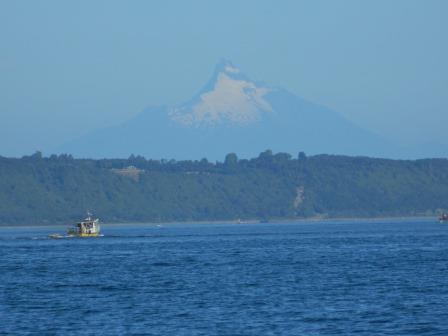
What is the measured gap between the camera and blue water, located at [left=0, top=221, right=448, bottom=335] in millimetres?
61500

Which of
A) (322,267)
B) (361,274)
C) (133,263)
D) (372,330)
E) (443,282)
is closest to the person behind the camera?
(372,330)

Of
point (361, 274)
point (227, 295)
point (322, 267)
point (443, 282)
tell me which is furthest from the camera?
point (322, 267)

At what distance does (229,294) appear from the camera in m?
76.4

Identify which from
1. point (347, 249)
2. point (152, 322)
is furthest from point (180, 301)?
point (347, 249)

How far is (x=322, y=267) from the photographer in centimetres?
10050

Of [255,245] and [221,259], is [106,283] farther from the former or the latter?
[255,245]

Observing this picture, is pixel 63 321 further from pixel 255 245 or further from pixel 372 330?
pixel 255 245

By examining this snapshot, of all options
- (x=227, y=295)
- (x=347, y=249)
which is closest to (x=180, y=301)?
(x=227, y=295)

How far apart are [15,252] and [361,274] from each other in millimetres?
60594

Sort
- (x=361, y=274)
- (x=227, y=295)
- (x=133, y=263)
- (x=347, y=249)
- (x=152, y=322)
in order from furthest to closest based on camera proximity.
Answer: (x=347, y=249) → (x=133, y=263) → (x=361, y=274) → (x=227, y=295) → (x=152, y=322)

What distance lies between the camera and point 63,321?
64312 millimetres

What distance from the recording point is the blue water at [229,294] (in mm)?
61500

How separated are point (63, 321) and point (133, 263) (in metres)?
46.9

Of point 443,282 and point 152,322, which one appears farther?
point 443,282
